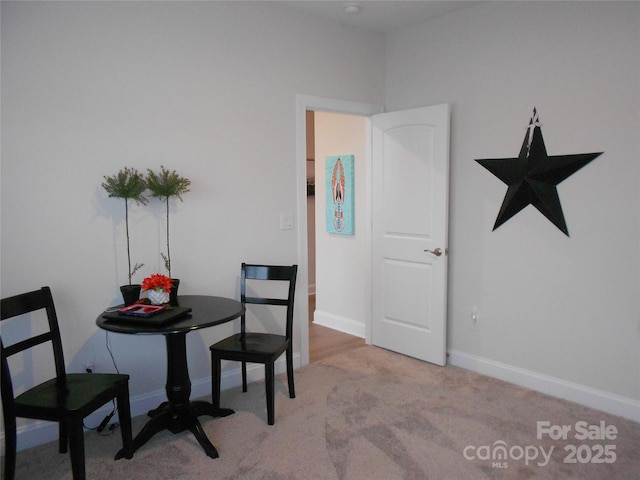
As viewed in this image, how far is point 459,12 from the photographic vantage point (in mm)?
3459

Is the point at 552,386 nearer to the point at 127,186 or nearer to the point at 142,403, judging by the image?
the point at 142,403

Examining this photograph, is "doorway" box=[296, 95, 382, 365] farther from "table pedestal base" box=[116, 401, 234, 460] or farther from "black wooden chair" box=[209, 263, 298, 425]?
"table pedestal base" box=[116, 401, 234, 460]

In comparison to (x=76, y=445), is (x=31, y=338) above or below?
above

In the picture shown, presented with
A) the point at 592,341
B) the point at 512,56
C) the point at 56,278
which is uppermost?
the point at 512,56

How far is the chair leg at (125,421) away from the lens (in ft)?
7.70

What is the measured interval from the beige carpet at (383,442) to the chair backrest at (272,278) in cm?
56

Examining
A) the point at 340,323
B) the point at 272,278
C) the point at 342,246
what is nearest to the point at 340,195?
the point at 342,246

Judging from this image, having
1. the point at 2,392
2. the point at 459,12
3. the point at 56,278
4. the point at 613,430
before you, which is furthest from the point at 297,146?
the point at 613,430

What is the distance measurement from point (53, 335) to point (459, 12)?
335cm

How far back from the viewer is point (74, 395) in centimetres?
216

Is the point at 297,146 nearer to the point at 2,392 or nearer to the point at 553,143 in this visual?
the point at 553,143

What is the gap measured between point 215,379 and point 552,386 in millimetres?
2160

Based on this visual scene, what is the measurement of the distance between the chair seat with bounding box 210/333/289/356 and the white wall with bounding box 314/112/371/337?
1381 millimetres

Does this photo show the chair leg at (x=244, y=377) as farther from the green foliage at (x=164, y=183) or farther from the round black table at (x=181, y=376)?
the green foliage at (x=164, y=183)
